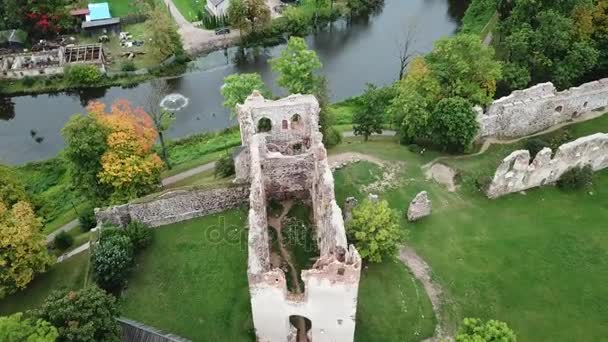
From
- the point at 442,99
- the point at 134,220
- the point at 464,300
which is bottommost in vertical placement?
the point at 464,300

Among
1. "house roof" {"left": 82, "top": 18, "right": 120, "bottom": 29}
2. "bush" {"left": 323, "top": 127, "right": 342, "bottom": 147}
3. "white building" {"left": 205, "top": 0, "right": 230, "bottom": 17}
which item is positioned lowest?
"bush" {"left": 323, "top": 127, "right": 342, "bottom": 147}

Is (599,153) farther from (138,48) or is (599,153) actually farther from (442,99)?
(138,48)

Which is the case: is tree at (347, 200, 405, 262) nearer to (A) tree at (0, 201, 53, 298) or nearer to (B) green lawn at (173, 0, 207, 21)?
(A) tree at (0, 201, 53, 298)

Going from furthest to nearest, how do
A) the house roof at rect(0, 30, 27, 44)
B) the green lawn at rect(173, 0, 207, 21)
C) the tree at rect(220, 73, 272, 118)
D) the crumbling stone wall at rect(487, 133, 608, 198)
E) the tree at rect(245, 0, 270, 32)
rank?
the green lawn at rect(173, 0, 207, 21) < the house roof at rect(0, 30, 27, 44) < the tree at rect(245, 0, 270, 32) < the tree at rect(220, 73, 272, 118) < the crumbling stone wall at rect(487, 133, 608, 198)

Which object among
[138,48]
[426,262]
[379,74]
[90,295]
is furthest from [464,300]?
[138,48]

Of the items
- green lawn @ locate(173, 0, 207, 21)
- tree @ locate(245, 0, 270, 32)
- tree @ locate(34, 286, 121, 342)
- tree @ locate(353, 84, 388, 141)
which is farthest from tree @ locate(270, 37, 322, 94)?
green lawn @ locate(173, 0, 207, 21)

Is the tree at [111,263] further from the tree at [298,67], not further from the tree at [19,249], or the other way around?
the tree at [298,67]
